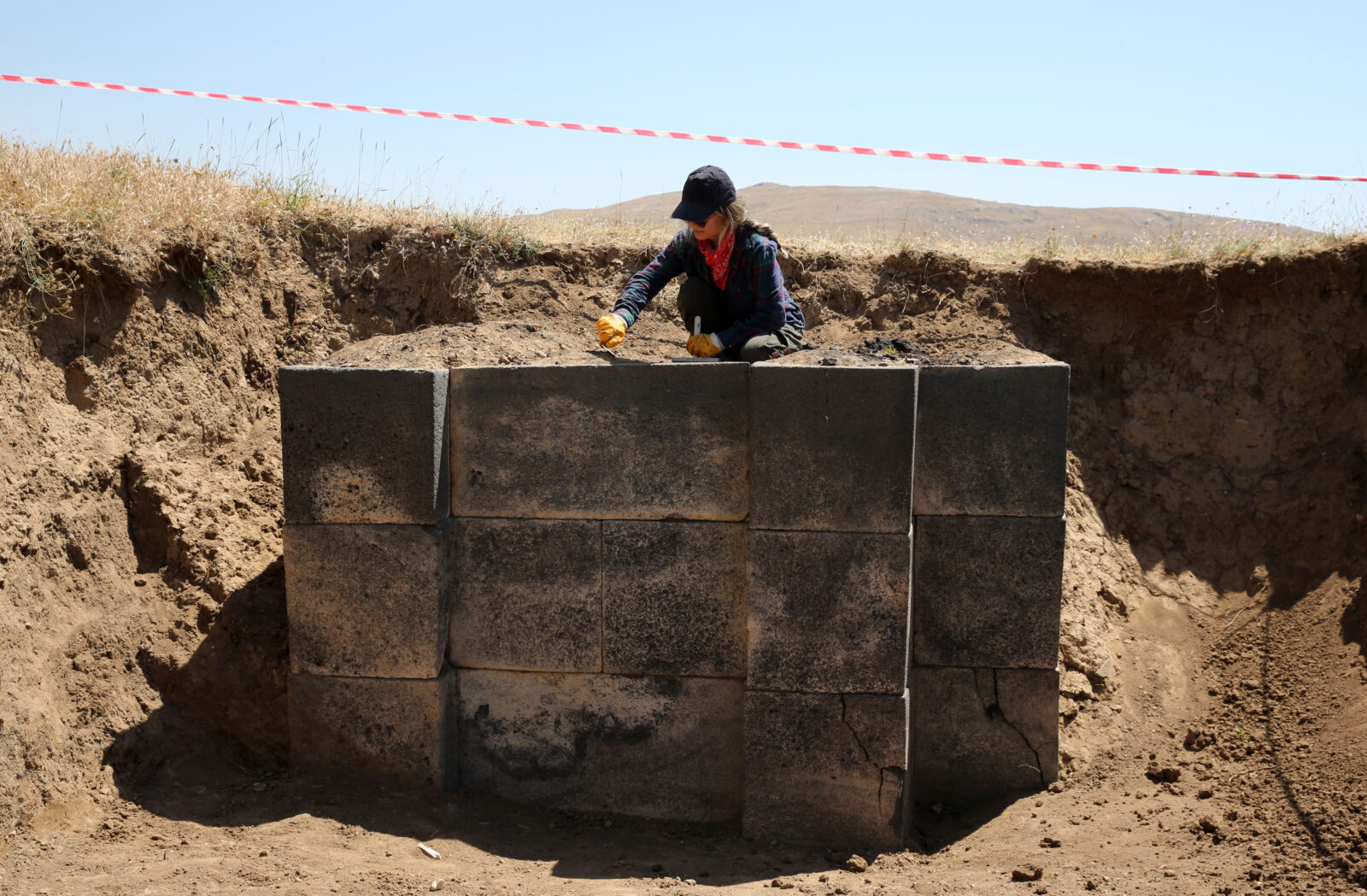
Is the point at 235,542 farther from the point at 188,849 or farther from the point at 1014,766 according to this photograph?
the point at 1014,766

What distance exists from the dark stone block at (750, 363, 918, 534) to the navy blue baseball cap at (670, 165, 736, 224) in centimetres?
112

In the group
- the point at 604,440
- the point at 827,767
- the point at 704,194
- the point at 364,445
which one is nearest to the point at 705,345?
the point at 704,194

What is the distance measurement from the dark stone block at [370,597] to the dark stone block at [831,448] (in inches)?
54.4

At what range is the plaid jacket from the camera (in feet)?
16.5

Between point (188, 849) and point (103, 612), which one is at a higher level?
point (103, 612)

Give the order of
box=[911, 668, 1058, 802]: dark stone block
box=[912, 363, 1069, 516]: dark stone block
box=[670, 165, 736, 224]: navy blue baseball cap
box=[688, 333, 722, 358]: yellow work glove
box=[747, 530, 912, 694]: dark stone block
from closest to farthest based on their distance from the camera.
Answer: box=[747, 530, 912, 694]: dark stone block, box=[912, 363, 1069, 516]: dark stone block, box=[911, 668, 1058, 802]: dark stone block, box=[670, 165, 736, 224]: navy blue baseball cap, box=[688, 333, 722, 358]: yellow work glove

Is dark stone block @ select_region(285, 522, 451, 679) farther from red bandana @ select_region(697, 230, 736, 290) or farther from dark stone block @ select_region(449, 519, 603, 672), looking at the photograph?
red bandana @ select_region(697, 230, 736, 290)

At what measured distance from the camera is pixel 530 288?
24.1ft

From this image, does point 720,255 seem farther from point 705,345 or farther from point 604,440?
point 604,440

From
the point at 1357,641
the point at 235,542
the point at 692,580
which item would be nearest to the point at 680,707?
the point at 692,580

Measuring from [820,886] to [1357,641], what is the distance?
318cm

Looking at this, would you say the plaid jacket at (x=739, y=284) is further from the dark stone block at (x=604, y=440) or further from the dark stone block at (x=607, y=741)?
the dark stone block at (x=607, y=741)

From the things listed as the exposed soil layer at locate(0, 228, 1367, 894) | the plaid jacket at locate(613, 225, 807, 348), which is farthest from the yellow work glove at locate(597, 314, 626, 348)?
the exposed soil layer at locate(0, 228, 1367, 894)

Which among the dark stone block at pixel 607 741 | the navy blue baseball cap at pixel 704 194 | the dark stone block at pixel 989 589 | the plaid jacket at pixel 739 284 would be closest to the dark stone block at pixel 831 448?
the dark stone block at pixel 989 589
